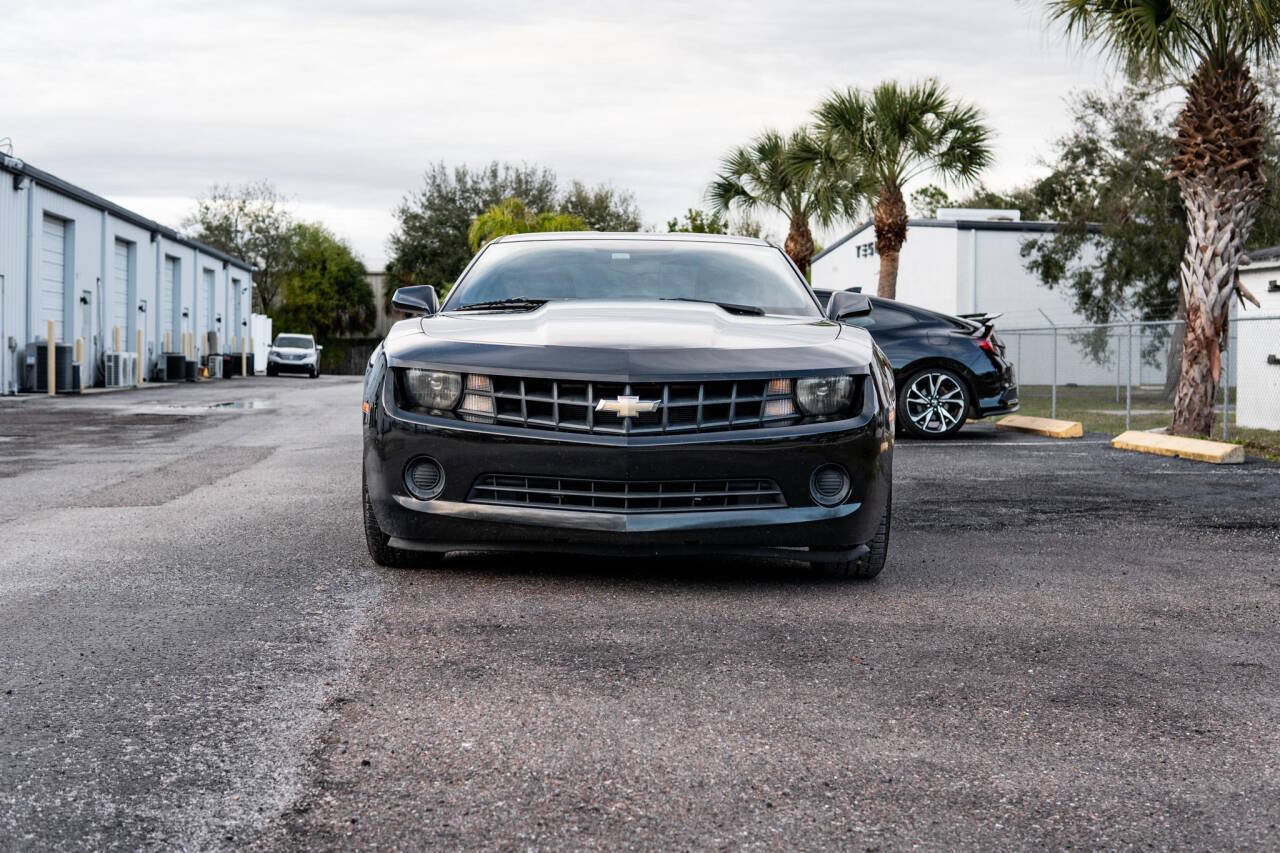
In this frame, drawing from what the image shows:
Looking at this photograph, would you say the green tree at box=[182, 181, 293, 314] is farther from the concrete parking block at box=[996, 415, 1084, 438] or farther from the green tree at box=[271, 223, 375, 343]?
the concrete parking block at box=[996, 415, 1084, 438]

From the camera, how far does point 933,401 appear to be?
13961 mm

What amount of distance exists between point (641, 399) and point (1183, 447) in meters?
8.81

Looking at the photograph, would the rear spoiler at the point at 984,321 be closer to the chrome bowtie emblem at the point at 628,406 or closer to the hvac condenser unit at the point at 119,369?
the chrome bowtie emblem at the point at 628,406

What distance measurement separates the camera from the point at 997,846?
8.34 feet

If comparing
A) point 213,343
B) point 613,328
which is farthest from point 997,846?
point 213,343

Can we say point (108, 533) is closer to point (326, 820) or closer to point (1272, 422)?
point (326, 820)

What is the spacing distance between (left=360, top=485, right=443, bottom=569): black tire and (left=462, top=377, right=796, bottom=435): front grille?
809 mm

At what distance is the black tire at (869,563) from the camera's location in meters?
5.27

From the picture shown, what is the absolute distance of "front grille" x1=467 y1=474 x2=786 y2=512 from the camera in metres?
4.89

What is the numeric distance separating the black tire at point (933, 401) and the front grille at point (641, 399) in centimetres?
921

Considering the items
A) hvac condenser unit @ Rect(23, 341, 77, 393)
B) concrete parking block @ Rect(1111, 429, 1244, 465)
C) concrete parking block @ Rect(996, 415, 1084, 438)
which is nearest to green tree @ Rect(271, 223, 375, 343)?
hvac condenser unit @ Rect(23, 341, 77, 393)

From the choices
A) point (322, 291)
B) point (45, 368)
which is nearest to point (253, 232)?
point (322, 291)

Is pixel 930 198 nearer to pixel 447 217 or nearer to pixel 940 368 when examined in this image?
pixel 447 217

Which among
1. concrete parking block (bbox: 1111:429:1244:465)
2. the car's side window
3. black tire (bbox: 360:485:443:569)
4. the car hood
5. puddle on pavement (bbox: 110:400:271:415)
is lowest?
black tire (bbox: 360:485:443:569)
